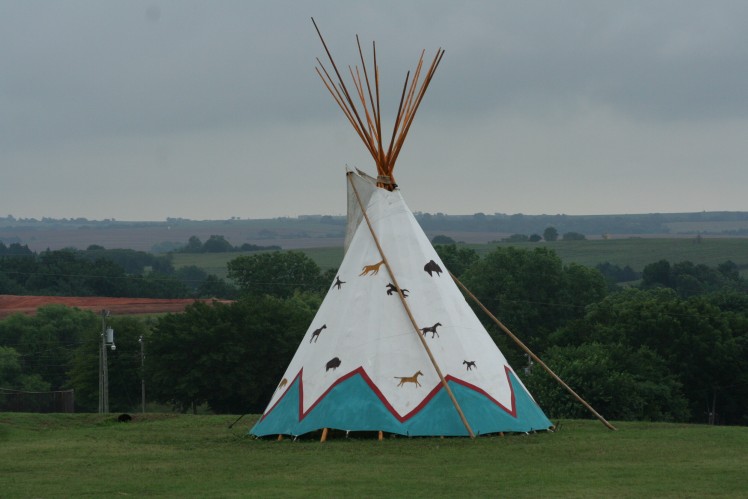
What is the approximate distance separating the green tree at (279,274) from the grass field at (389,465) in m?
80.5

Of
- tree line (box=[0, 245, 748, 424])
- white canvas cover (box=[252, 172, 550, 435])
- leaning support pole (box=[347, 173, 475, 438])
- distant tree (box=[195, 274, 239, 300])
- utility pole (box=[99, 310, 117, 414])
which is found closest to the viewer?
leaning support pole (box=[347, 173, 475, 438])

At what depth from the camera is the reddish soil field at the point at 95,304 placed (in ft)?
328

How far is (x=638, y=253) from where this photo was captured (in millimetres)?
185000

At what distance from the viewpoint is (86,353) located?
245ft

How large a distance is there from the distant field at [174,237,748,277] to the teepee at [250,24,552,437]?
140 m

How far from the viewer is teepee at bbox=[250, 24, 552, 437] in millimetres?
25109

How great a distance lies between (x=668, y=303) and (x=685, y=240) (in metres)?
129

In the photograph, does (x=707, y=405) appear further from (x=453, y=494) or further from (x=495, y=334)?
(x=453, y=494)

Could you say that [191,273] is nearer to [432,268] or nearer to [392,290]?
[432,268]

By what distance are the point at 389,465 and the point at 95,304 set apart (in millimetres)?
86499

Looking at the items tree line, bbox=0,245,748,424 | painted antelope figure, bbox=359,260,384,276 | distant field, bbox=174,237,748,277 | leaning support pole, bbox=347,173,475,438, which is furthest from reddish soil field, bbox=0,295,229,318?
painted antelope figure, bbox=359,260,384,276

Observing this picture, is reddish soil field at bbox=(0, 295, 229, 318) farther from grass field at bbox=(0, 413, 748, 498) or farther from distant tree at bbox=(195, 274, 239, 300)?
grass field at bbox=(0, 413, 748, 498)

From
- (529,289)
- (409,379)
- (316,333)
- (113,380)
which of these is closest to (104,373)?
(113,380)

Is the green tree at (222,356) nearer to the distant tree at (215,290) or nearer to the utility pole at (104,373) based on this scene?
the utility pole at (104,373)
